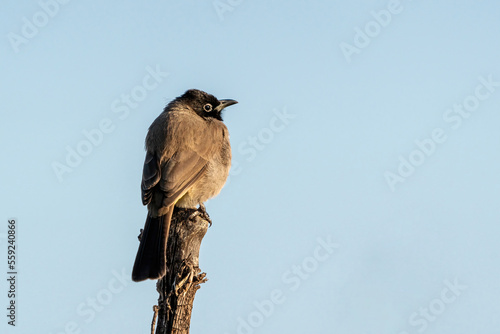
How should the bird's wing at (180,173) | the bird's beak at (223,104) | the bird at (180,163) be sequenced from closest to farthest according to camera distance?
1. the bird at (180,163)
2. the bird's wing at (180,173)
3. the bird's beak at (223,104)

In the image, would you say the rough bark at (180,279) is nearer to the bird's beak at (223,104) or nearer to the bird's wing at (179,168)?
the bird's wing at (179,168)

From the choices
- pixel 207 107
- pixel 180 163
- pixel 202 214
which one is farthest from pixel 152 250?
pixel 207 107

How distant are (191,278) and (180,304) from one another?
0.23 metres

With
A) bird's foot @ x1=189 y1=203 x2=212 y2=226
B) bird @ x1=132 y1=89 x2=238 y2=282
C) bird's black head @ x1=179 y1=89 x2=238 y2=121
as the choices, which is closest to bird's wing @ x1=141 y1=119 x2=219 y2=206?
bird @ x1=132 y1=89 x2=238 y2=282

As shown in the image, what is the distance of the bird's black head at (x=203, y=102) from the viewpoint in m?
8.24

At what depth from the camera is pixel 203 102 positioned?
8.27m

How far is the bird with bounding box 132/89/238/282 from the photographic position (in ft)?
18.9

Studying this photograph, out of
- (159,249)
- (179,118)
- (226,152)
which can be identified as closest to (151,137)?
(179,118)

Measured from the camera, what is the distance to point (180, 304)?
473 cm

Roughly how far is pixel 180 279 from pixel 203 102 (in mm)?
3805

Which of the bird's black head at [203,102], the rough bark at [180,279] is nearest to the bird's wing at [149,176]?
the rough bark at [180,279]

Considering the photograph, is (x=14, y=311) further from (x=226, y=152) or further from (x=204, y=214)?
(x=226, y=152)

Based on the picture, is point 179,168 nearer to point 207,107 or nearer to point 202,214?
point 202,214

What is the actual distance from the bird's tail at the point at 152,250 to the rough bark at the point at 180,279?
58 mm
